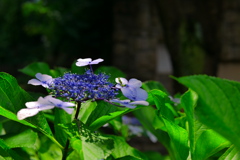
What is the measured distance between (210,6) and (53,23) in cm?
439

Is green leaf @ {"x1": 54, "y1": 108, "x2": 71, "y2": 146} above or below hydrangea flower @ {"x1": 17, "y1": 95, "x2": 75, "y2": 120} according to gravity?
below

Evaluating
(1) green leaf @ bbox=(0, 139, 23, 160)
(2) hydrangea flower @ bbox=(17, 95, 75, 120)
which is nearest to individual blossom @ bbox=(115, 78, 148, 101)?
(2) hydrangea flower @ bbox=(17, 95, 75, 120)

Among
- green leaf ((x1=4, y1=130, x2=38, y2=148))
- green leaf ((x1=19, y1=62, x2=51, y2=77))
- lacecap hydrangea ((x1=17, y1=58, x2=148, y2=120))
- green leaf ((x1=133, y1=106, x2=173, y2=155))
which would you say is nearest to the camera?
lacecap hydrangea ((x1=17, y1=58, x2=148, y2=120))

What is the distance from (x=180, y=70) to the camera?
7.81ft

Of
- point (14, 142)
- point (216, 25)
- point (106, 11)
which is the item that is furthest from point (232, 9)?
point (14, 142)

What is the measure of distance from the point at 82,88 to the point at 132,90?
0.08m

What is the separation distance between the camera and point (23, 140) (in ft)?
2.11

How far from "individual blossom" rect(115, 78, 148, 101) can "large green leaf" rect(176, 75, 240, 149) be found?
0.14m

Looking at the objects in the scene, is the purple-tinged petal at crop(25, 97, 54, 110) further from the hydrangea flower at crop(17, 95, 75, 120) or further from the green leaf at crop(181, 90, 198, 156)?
the green leaf at crop(181, 90, 198, 156)

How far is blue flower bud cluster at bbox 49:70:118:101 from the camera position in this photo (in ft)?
1.73

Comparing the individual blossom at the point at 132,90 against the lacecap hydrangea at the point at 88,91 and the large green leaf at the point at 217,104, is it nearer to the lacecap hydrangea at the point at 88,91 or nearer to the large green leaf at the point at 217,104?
the lacecap hydrangea at the point at 88,91

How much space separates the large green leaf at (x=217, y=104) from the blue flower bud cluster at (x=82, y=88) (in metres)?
0.15

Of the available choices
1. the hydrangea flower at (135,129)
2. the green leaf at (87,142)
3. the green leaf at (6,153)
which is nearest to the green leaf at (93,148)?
the green leaf at (87,142)

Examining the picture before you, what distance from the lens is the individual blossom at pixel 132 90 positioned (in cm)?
55
